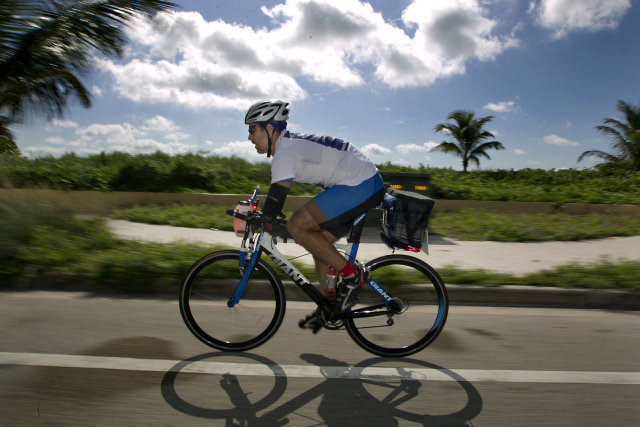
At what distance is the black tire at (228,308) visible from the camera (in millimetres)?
3408

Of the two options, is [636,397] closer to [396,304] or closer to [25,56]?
[396,304]

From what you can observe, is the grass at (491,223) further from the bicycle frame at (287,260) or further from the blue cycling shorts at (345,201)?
the blue cycling shorts at (345,201)

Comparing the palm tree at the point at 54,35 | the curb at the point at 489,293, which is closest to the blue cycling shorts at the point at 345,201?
the curb at the point at 489,293

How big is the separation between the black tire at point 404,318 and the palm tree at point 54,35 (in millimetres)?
5893

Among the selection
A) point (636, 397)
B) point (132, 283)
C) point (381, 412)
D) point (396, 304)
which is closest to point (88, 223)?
point (132, 283)

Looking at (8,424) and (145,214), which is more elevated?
(145,214)

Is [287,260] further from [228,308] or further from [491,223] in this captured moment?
[491,223]

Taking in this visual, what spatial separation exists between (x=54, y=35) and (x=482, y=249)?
7.74 meters

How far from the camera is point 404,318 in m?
3.50

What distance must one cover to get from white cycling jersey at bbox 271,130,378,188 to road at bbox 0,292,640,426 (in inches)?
52.5

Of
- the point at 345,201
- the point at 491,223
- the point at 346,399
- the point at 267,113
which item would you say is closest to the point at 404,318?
the point at 346,399

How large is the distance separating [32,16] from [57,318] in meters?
5.37

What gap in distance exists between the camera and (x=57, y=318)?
387 cm

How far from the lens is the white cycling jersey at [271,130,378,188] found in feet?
10.1
